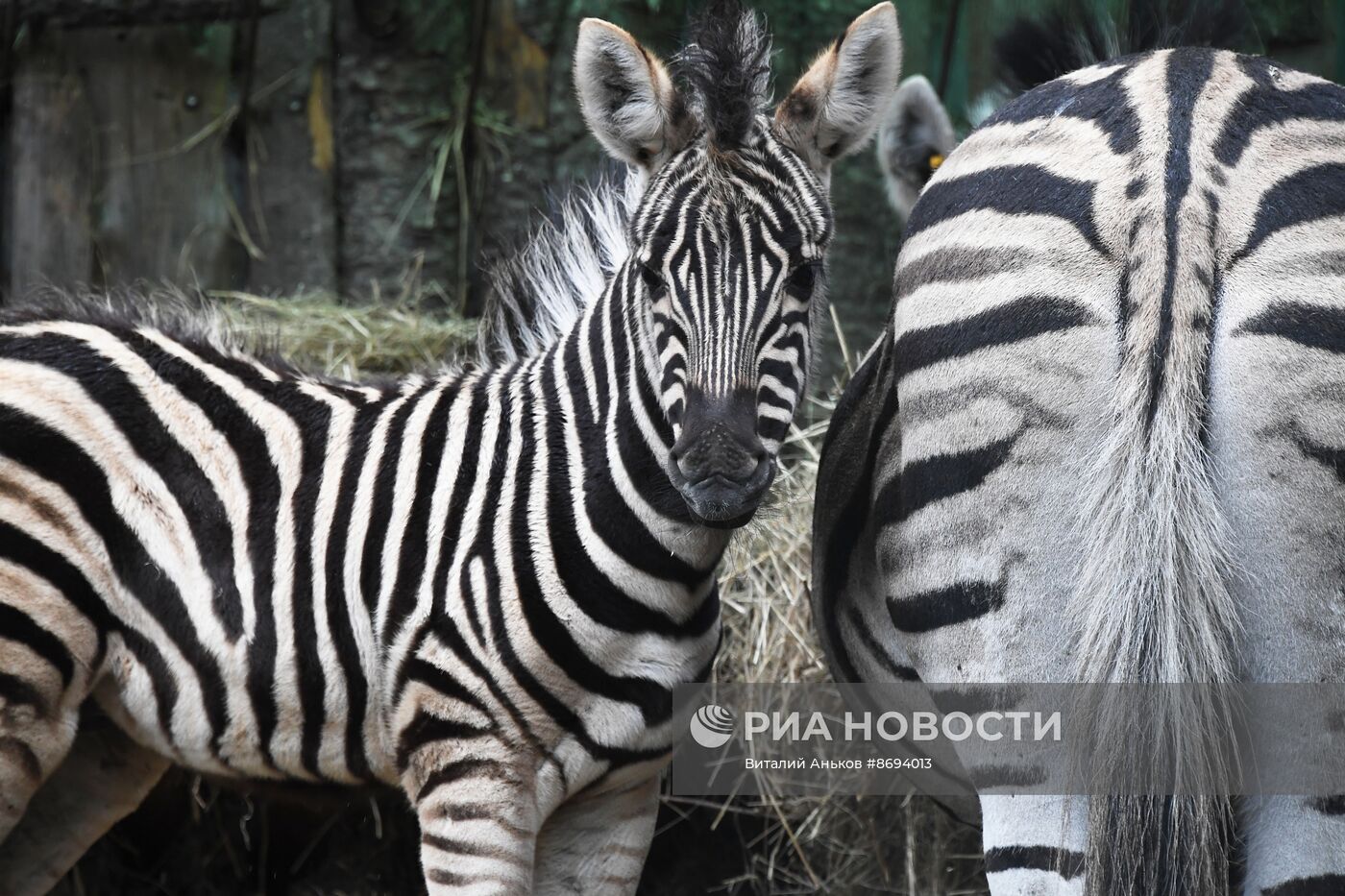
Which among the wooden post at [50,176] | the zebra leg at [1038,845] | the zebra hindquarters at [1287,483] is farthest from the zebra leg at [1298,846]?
the wooden post at [50,176]

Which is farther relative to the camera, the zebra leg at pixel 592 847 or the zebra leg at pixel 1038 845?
the zebra leg at pixel 592 847

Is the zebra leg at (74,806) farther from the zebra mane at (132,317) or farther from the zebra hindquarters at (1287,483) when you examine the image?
the zebra hindquarters at (1287,483)

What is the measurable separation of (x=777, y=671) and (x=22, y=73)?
4612mm

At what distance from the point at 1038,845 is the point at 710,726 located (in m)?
1.50

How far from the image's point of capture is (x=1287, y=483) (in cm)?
234

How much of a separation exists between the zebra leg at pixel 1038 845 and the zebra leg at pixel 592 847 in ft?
4.58

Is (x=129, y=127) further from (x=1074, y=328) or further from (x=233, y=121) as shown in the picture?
(x=1074, y=328)

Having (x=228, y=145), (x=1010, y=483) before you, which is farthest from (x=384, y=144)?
(x=1010, y=483)

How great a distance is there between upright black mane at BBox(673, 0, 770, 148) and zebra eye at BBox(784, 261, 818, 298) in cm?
37

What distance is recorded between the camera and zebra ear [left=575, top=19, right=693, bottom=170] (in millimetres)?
3365

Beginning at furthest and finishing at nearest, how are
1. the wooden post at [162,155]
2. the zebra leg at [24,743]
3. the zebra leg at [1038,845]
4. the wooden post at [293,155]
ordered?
the wooden post at [293,155]
the wooden post at [162,155]
the zebra leg at [24,743]
the zebra leg at [1038,845]

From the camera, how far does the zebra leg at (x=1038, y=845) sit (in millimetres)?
2490

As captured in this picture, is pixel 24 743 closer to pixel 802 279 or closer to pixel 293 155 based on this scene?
pixel 802 279

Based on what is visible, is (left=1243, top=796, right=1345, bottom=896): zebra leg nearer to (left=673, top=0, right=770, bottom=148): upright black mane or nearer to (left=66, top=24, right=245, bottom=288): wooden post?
(left=673, top=0, right=770, bottom=148): upright black mane
